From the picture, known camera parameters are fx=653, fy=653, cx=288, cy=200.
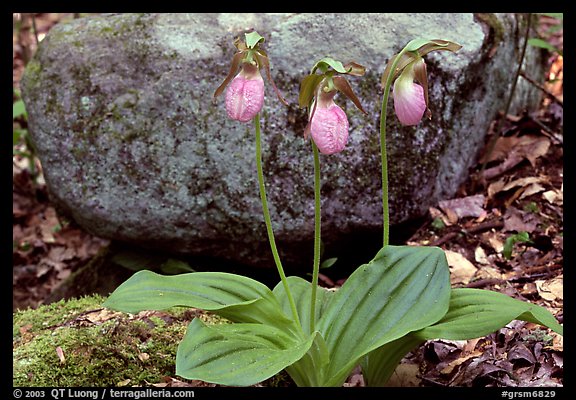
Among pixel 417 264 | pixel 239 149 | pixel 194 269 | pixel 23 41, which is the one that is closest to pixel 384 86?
pixel 417 264

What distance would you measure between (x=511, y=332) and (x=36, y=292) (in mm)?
3110

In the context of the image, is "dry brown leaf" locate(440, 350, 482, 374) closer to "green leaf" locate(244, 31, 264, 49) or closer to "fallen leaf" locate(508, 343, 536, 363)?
"fallen leaf" locate(508, 343, 536, 363)

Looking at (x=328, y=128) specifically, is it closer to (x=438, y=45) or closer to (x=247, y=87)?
(x=247, y=87)

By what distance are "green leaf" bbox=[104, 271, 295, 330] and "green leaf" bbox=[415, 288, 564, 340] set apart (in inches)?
19.7

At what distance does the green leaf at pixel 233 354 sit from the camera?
1848 millimetres

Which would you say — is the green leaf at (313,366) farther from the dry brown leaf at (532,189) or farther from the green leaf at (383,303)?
the dry brown leaf at (532,189)

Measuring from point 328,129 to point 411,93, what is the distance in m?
0.31

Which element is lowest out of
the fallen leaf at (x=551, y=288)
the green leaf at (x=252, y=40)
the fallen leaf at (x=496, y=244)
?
the fallen leaf at (x=551, y=288)

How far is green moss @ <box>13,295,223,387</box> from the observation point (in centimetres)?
238

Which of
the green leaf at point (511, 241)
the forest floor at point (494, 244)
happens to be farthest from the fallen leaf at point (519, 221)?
the green leaf at point (511, 241)

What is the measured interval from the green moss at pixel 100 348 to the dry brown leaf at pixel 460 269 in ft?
3.58

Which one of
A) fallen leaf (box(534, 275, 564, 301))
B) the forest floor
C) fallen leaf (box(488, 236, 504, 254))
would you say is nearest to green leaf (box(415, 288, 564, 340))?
the forest floor

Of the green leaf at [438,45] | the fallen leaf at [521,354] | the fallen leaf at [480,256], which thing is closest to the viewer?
the green leaf at [438,45]

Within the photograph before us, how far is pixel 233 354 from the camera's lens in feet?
6.40
